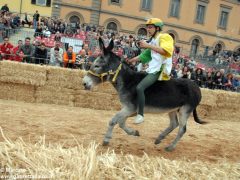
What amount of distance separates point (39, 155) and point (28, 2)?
37.9m

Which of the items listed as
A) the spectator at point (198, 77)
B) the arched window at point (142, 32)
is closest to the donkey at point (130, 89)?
the spectator at point (198, 77)

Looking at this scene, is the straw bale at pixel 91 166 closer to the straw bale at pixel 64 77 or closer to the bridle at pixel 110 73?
the bridle at pixel 110 73

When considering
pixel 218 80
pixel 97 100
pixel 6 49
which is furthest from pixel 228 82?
pixel 6 49

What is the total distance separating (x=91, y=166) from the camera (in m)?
2.70

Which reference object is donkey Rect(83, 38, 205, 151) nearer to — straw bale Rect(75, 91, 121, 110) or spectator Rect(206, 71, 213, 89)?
straw bale Rect(75, 91, 121, 110)

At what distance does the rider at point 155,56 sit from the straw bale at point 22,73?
5644 millimetres

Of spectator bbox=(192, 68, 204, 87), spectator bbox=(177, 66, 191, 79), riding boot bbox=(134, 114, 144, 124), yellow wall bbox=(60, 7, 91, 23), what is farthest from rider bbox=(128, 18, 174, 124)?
yellow wall bbox=(60, 7, 91, 23)

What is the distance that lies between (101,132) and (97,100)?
3.99 m

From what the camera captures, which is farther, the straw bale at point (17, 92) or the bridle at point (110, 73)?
the straw bale at point (17, 92)

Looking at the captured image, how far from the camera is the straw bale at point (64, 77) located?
12.2m

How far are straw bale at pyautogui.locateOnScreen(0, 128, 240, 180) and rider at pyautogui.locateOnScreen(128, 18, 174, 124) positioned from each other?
12.5 ft

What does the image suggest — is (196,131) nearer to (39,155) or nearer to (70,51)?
(70,51)

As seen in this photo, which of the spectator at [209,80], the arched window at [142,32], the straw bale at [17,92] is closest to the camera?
the straw bale at [17,92]

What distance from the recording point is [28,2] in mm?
38312
